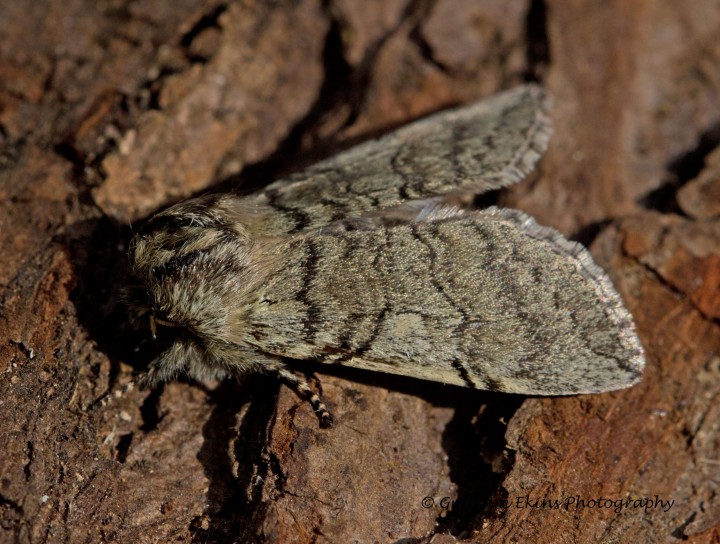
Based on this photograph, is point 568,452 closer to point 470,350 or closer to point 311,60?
Result: point 470,350

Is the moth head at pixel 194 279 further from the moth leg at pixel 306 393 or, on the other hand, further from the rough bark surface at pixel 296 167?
Answer: the moth leg at pixel 306 393

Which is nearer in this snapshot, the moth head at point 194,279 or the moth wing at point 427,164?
the moth head at point 194,279

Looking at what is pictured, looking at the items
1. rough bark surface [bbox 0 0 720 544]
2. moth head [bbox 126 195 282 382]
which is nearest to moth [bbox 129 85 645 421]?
moth head [bbox 126 195 282 382]

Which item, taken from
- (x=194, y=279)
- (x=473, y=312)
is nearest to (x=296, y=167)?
(x=194, y=279)

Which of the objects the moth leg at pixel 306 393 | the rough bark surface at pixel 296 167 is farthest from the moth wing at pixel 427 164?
the moth leg at pixel 306 393

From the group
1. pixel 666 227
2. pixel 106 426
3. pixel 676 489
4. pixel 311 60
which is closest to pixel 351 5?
pixel 311 60

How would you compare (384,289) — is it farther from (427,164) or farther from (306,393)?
(427,164)
